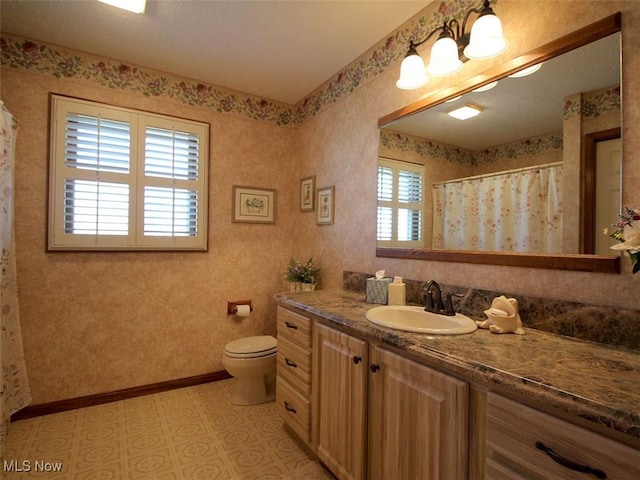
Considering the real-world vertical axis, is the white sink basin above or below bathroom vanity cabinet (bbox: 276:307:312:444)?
above

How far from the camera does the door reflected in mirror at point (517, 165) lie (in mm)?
1125

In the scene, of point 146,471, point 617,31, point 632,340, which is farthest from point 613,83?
point 146,471

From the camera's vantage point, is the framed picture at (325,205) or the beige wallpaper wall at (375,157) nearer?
the beige wallpaper wall at (375,157)

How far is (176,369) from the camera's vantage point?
255cm

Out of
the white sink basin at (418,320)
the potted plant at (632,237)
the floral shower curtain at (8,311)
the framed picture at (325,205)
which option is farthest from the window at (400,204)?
Result: the floral shower curtain at (8,311)

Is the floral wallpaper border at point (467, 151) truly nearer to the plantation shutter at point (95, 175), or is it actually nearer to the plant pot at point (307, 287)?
the plant pot at point (307, 287)

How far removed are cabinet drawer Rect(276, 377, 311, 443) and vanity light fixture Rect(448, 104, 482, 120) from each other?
5.58ft

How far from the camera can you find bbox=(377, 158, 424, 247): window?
1.80m

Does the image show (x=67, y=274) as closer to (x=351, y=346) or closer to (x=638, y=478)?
(x=351, y=346)

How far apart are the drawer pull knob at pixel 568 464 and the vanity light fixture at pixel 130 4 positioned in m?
2.53

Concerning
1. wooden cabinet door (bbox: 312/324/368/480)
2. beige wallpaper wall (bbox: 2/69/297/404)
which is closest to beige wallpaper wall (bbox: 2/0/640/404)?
beige wallpaper wall (bbox: 2/69/297/404)

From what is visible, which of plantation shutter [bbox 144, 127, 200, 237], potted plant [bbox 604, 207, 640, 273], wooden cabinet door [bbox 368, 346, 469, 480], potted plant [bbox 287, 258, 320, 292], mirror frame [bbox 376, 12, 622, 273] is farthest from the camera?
potted plant [bbox 287, 258, 320, 292]

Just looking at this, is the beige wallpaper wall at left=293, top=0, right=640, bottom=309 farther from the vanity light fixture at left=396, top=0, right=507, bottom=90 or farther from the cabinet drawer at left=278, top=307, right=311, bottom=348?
the cabinet drawer at left=278, top=307, right=311, bottom=348

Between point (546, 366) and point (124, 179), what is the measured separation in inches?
106
